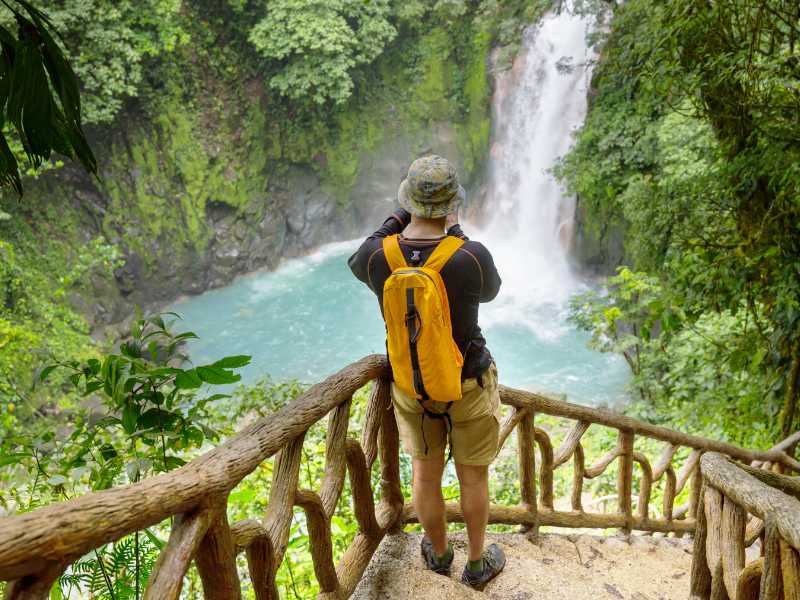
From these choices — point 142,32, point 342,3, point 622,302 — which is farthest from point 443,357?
point 342,3

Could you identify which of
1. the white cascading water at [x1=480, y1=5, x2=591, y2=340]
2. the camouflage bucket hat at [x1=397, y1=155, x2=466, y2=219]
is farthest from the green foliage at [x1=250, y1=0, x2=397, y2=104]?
the camouflage bucket hat at [x1=397, y1=155, x2=466, y2=219]

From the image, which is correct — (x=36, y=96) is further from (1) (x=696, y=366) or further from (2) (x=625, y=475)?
(1) (x=696, y=366)

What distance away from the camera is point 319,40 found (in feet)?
45.8

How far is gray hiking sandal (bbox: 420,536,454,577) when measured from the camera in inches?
90.7

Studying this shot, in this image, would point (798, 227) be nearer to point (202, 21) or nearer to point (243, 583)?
point (243, 583)

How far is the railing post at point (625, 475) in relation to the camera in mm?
3283

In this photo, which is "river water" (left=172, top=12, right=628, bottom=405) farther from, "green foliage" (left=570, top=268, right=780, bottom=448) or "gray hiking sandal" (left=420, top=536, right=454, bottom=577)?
"gray hiking sandal" (left=420, top=536, right=454, bottom=577)

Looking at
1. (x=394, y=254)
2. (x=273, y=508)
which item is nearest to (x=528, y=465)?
(x=394, y=254)

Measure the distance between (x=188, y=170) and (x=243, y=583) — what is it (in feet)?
43.7

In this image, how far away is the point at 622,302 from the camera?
9.17m

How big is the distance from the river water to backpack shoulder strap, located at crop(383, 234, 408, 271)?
9.72 metres

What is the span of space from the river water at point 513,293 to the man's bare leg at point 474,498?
9090mm

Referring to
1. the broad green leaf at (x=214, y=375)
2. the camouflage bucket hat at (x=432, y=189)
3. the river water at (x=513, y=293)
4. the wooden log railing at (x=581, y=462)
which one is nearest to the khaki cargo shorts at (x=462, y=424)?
the wooden log railing at (x=581, y=462)

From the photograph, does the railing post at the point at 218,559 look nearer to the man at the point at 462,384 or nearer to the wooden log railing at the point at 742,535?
the man at the point at 462,384
